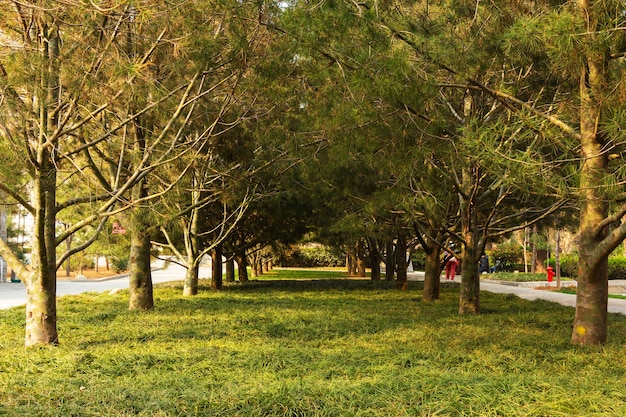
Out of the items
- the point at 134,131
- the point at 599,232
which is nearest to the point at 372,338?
the point at 599,232

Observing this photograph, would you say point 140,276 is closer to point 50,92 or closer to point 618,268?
point 50,92

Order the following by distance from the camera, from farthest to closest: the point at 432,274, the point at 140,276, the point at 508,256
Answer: the point at 508,256 → the point at 432,274 → the point at 140,276

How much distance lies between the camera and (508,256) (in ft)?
126

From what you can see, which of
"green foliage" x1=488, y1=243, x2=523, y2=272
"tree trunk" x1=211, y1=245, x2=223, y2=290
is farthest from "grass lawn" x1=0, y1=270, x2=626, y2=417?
"green foliage" x1=488, y1=243, x2=523, y2=272

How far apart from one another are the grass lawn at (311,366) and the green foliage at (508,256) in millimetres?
27516

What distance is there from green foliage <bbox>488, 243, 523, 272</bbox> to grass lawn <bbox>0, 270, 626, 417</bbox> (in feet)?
90.3

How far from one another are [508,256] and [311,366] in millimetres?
34654

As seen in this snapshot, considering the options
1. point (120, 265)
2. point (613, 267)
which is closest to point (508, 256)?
point (613, 267)

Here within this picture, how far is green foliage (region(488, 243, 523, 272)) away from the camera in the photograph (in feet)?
125

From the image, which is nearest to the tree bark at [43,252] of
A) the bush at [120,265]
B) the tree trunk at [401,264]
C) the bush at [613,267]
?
the tree trunk at [401,264]

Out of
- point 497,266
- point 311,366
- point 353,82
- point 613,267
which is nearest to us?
point 311,366

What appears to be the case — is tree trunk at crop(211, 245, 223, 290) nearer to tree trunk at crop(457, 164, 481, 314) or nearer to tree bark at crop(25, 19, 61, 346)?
tree trunk at crop(457, 164, 481, 314)

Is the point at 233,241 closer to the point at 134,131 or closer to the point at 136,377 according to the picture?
the point at 134,131

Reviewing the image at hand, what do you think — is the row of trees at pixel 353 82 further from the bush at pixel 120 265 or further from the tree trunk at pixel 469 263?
the bush at pixel 120 265
